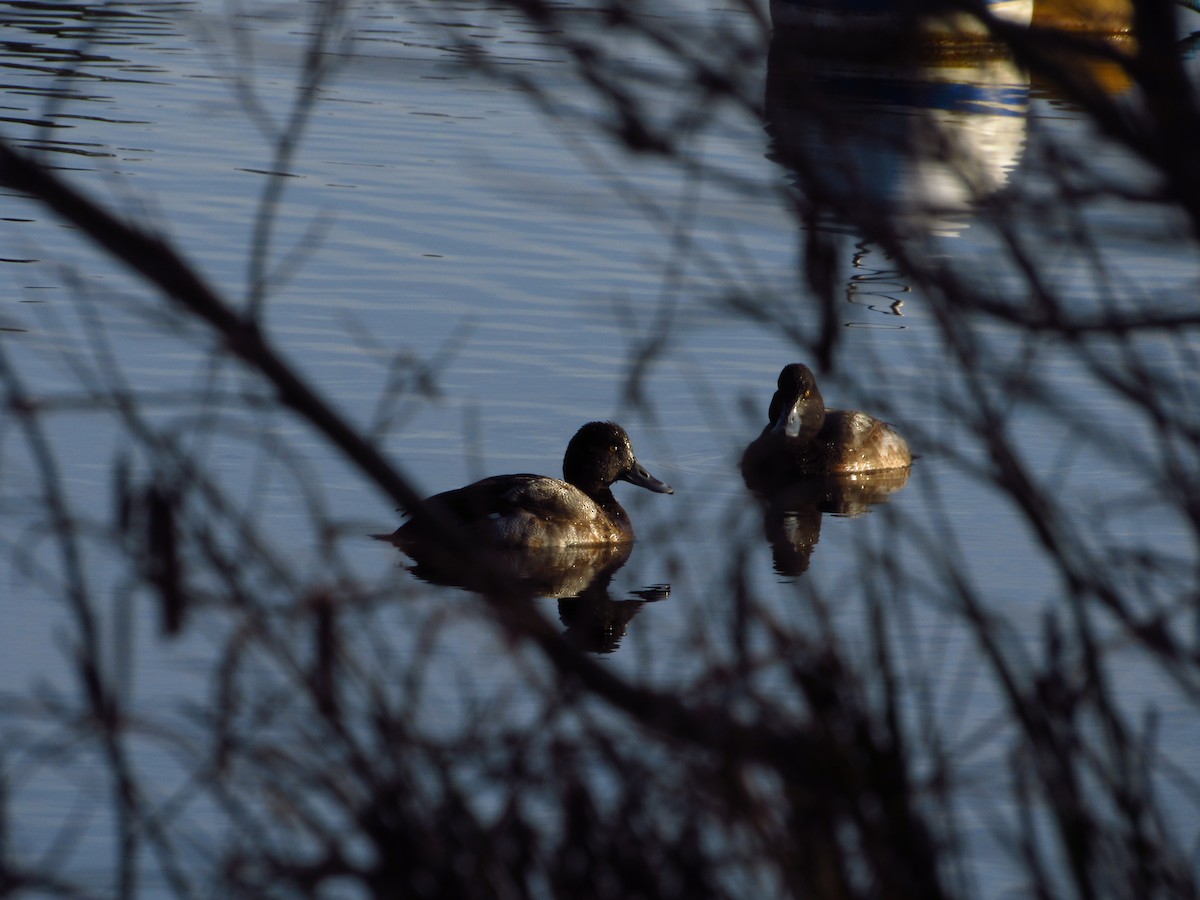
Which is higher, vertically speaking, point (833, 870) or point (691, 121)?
point (691, 121)

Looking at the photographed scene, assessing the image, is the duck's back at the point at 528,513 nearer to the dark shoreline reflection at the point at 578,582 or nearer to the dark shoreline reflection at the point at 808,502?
the dark shoreline reflection at the point at 578,582

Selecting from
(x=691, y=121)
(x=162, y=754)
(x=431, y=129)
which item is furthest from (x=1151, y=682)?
(x=431, y=129)

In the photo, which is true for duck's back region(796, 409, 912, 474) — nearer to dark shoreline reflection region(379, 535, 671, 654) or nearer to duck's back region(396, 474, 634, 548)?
dark shoreline reflection region(379, 535, 671, 654)

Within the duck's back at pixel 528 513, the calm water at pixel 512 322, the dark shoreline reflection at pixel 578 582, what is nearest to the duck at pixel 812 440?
the calm water at pixel 512 322

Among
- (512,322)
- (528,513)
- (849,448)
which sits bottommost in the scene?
(849,448)

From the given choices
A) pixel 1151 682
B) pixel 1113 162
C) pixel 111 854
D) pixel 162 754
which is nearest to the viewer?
pixel 1113 162

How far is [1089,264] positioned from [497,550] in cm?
695

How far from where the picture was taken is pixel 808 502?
10.6 m

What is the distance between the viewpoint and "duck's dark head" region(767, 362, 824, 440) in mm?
11266

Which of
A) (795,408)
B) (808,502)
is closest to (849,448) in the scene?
(795,408)

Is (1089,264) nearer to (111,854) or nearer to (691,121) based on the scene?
(691,121)

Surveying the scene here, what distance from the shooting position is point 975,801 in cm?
544

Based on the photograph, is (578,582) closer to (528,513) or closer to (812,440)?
(528,513)

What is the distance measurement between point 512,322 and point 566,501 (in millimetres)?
3305
